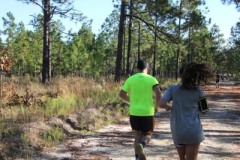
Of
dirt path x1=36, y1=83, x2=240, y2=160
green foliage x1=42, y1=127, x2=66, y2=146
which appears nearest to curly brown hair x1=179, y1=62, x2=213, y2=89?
dirt path x1=36, y1=83, x2=240, y2=160

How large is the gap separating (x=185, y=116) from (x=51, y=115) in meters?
6.44

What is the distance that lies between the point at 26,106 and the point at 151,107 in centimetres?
569

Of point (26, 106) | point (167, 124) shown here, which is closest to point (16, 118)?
point (26, 106)

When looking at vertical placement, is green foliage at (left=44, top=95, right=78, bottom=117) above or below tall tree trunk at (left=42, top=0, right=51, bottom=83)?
below

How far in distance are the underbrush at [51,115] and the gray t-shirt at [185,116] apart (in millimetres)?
3704

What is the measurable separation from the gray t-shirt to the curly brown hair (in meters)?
0.09

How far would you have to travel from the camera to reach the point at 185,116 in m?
5.22

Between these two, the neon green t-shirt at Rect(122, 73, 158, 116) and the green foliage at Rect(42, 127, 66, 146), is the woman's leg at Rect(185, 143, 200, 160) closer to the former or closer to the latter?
the neon green t-shirt at Rect(122, 73, 158, 116)

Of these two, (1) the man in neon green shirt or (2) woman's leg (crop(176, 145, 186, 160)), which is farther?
(1) the man in neon green shirt

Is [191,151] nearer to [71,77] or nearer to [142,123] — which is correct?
[142,123]

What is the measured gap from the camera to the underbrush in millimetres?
8383

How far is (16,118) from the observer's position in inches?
396

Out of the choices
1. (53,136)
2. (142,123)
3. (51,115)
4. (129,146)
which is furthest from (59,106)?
(142,123)

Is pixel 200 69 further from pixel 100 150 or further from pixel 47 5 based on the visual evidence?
pixel 47 5
